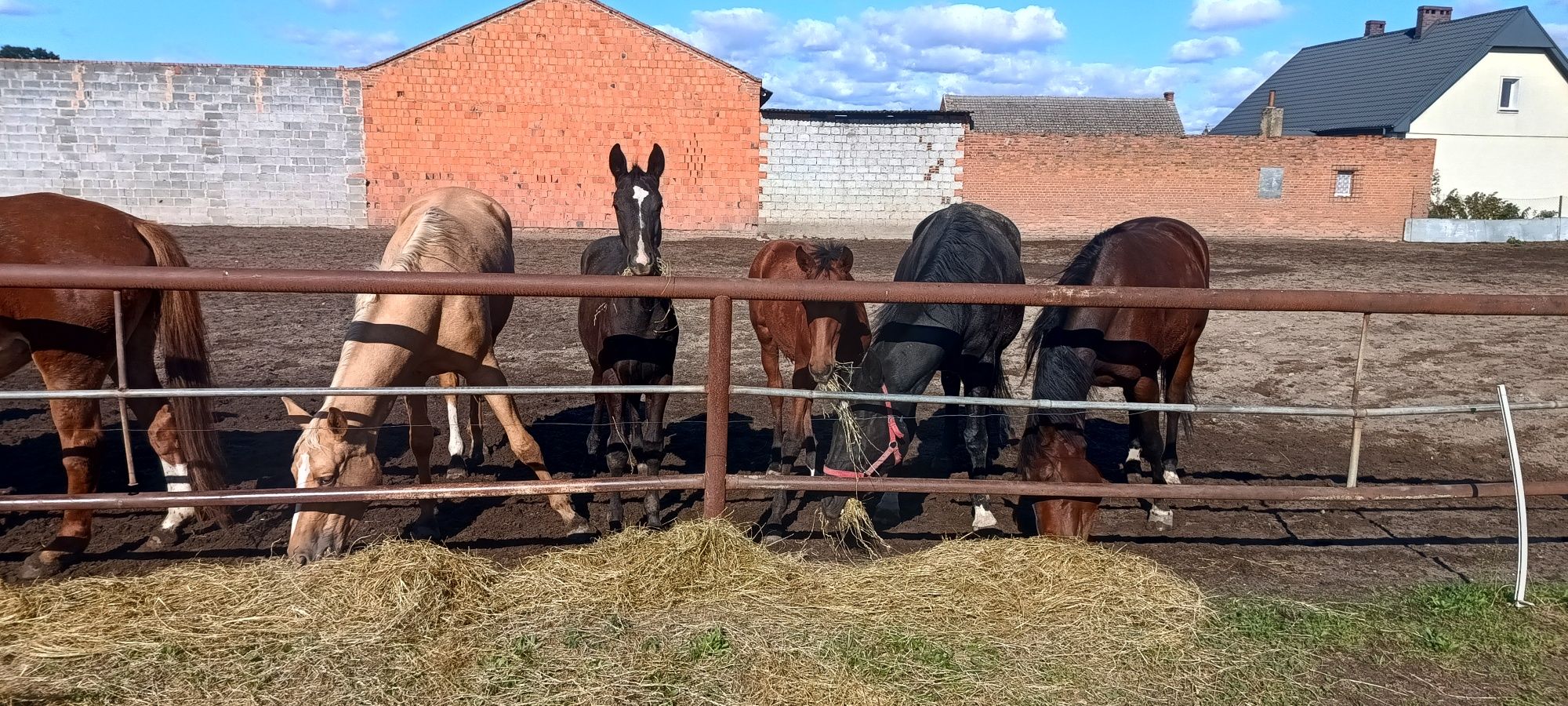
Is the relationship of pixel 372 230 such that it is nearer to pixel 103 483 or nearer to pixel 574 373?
pixel 574 373

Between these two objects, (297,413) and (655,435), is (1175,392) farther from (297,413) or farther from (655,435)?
(297,413)

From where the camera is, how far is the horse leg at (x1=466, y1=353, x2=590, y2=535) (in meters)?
4.30

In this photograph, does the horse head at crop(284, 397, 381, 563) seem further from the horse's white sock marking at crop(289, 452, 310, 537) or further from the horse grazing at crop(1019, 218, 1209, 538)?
the horse grazing at crop(1019, 218, 1209, 538)

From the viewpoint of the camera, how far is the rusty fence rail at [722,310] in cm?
311

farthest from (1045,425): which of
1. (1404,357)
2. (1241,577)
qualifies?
(1404,357)

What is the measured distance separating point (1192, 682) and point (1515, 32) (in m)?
39.0

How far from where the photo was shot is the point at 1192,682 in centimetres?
276

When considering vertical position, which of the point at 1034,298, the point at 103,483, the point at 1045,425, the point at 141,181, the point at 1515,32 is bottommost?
the point at 103,483

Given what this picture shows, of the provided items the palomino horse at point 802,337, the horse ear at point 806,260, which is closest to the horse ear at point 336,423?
the palomino horse at point 802,337

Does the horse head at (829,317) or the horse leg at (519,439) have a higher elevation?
the horse head at (829,317)

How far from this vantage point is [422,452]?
468cm

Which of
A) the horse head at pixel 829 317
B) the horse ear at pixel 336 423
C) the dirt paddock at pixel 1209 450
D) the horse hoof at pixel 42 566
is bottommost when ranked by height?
the horse hoof at pixel 42 566

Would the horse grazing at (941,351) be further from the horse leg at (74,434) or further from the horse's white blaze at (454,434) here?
the horse leg at (74,434)

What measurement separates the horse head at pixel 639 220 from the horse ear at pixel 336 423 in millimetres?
1545
